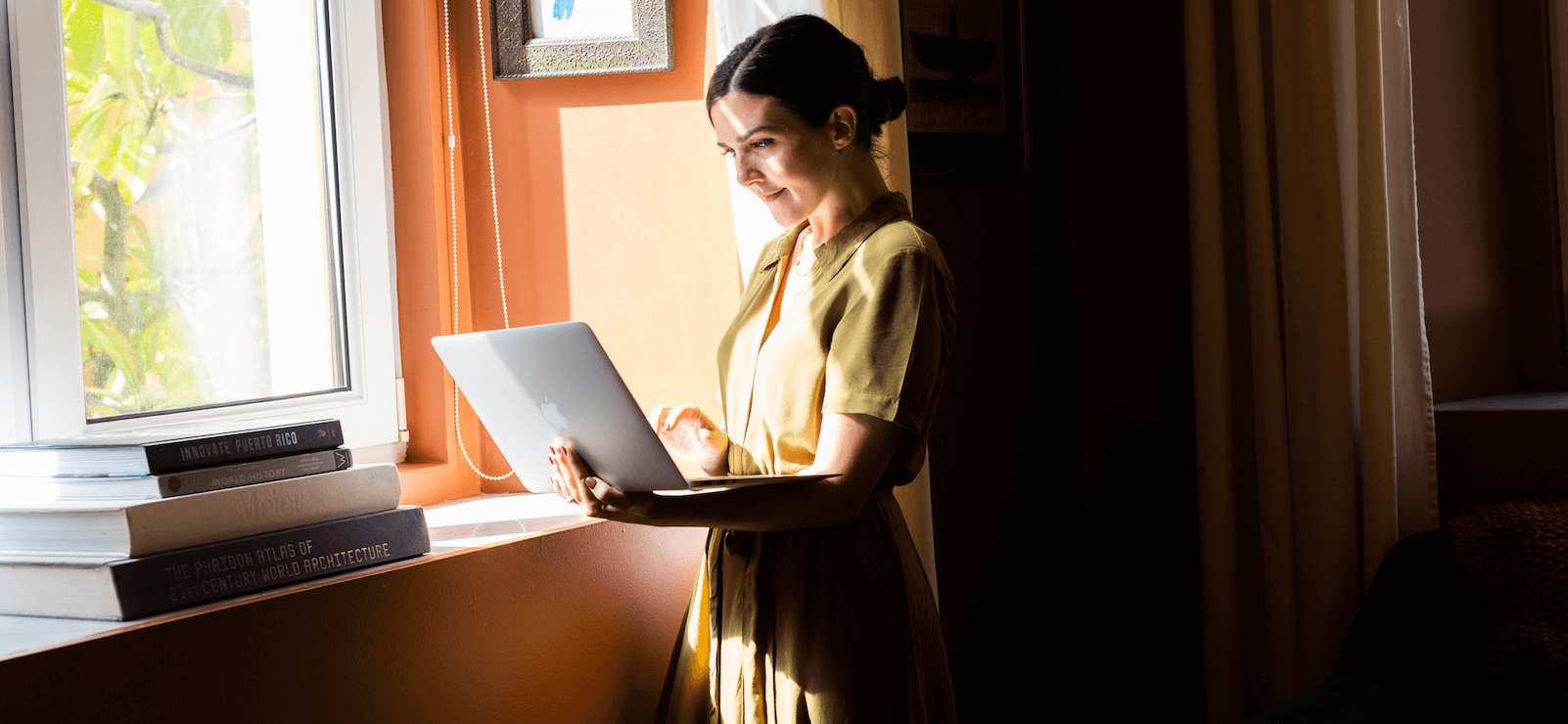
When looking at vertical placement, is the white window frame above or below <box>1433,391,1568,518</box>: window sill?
above

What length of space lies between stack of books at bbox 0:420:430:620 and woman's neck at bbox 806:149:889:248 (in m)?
0.59

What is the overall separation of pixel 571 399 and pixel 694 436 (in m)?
0.30

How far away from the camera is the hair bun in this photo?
1.25 m

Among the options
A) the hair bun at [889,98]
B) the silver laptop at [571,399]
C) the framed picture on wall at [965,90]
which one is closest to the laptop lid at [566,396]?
the silver laptop at [571,399]

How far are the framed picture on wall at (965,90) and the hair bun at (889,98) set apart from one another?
0.61 metres

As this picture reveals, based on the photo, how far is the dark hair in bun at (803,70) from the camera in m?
1.16

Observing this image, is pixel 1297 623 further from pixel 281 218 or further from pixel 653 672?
pixel 281 218

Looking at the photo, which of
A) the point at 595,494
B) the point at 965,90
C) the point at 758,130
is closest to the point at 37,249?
the point at 595,494

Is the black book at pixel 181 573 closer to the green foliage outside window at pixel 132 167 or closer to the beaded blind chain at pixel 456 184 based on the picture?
the green foliage outside window at pixel 132 167

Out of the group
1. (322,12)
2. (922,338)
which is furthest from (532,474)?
(322,12)

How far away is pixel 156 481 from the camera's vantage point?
101 cm

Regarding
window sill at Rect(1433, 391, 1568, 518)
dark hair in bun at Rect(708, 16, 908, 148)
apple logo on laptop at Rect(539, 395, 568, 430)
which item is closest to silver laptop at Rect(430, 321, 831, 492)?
apple logo on laptop at Rect(539, 395, 568, 430)

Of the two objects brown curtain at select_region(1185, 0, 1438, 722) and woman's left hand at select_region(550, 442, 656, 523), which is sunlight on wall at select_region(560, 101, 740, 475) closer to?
woman's left hand at select_region(550, 442, 656, 523)

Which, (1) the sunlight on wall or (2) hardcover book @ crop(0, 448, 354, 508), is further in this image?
(1) the sunlight on wall
